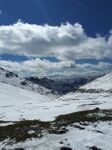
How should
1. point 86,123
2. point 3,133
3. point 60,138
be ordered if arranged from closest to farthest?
point 60,138
point 3,133
point 86,123

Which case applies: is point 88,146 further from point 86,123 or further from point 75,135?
point 86,123

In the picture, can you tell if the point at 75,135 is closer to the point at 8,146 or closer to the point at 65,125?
the point at 65,125

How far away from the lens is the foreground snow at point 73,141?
3025 centimetres

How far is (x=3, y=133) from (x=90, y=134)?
10.2 meters

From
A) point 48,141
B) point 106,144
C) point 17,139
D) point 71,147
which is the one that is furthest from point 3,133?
point 106,144

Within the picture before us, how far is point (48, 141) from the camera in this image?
31594mm

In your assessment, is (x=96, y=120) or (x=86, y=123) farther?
(x=96, y=120)

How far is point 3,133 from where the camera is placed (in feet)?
118

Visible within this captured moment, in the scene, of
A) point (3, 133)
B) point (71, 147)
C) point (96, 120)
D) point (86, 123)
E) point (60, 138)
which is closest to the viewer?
point (71, 147)

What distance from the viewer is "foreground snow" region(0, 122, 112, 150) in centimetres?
3025

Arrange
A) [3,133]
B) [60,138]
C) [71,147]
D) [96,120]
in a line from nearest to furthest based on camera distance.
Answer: [71,147] < [60,138] < [3,133] < [96,120]

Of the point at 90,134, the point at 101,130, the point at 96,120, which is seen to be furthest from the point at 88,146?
the point at 96,120

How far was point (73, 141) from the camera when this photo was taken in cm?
3152

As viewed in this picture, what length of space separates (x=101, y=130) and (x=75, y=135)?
4.23 m
